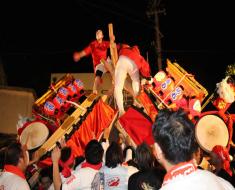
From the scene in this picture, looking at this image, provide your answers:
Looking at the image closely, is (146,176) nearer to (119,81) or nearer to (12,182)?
(12,182)

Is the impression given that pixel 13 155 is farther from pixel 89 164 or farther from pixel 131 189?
pixel 131 189

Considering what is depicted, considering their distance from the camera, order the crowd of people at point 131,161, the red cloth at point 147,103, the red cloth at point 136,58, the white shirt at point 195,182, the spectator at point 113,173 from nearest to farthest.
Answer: the white shirt at point 195,182 → the crowd of people at point 131,161 → the spectator at point 113,173 → the red cloth at point 136,58 → the red cloth at point 147,103

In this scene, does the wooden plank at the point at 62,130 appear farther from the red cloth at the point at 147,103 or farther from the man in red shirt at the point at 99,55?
the red cloth at the point at 147,103

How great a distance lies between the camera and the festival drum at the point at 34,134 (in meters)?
8.35

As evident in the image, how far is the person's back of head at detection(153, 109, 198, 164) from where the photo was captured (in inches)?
89.0

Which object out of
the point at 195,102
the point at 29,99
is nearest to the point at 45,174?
the point at 195,102

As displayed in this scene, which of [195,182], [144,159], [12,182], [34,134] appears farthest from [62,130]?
[195,182]

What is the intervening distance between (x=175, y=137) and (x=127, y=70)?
577 cm

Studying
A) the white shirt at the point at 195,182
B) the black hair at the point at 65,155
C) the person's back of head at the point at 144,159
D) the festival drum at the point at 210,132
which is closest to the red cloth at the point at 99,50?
the festival drum at the point at 210,132

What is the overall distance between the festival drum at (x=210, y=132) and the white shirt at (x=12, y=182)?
4.97 metres

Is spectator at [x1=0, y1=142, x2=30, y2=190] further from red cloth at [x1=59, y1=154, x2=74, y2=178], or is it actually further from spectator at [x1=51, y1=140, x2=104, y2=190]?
red cloth at [x1=59, y1=154, x2=74, y2=178]

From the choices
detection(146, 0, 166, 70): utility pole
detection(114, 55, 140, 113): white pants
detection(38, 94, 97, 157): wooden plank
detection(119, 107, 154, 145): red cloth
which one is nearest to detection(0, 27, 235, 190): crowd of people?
detection(114, 55, 140, 113): white pants

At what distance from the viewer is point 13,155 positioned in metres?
4.21

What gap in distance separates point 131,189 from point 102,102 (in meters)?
4.67
